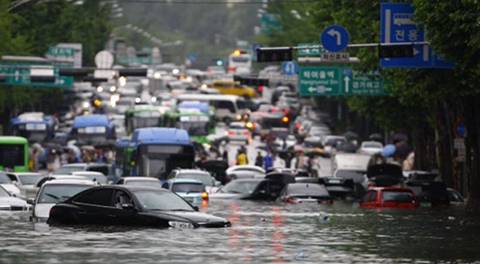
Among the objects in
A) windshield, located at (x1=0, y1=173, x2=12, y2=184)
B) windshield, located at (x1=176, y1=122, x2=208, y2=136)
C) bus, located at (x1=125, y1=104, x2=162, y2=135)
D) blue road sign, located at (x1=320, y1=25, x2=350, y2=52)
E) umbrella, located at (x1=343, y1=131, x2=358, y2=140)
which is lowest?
windshield, located at (x1=0, y1=173, x2=12, y2=184)

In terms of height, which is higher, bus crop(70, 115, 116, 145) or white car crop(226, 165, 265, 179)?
bus crop(70, 115, 116, 145)

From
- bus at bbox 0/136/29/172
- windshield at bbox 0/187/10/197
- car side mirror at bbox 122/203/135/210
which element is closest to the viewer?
car side mirror at bbox 122/203/135/210

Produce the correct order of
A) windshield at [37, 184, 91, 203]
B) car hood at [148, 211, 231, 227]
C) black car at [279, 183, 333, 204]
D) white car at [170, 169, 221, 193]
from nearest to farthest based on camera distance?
car hood at [148, 211, 231, 227] < windshield at [37, 184, 91, 203] < black car at [279, 183, 333, 204] < white car at [170, 169, 221, 193]

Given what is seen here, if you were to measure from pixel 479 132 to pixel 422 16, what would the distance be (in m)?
12.7

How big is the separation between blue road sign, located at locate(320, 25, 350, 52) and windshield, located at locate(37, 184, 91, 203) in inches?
525

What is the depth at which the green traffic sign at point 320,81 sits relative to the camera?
7669 cm

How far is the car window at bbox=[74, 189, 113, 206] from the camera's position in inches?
1483

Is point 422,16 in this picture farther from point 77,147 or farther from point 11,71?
point 77,147

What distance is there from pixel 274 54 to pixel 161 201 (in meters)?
18.0

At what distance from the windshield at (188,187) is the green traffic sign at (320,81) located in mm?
18572

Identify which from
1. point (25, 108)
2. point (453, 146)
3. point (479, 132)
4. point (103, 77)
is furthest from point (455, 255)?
point (25, 108)

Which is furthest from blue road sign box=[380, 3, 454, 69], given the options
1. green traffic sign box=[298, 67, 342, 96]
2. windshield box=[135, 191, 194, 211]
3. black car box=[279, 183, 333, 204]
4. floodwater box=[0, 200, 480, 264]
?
green traffic sign box=[298, 67, 342, 96]

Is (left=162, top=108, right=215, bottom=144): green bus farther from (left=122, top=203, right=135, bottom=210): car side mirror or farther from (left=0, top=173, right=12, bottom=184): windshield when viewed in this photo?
(left=122, top=203, right=135, bottom=210): car side mirror

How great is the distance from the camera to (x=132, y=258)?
99.0 ft
